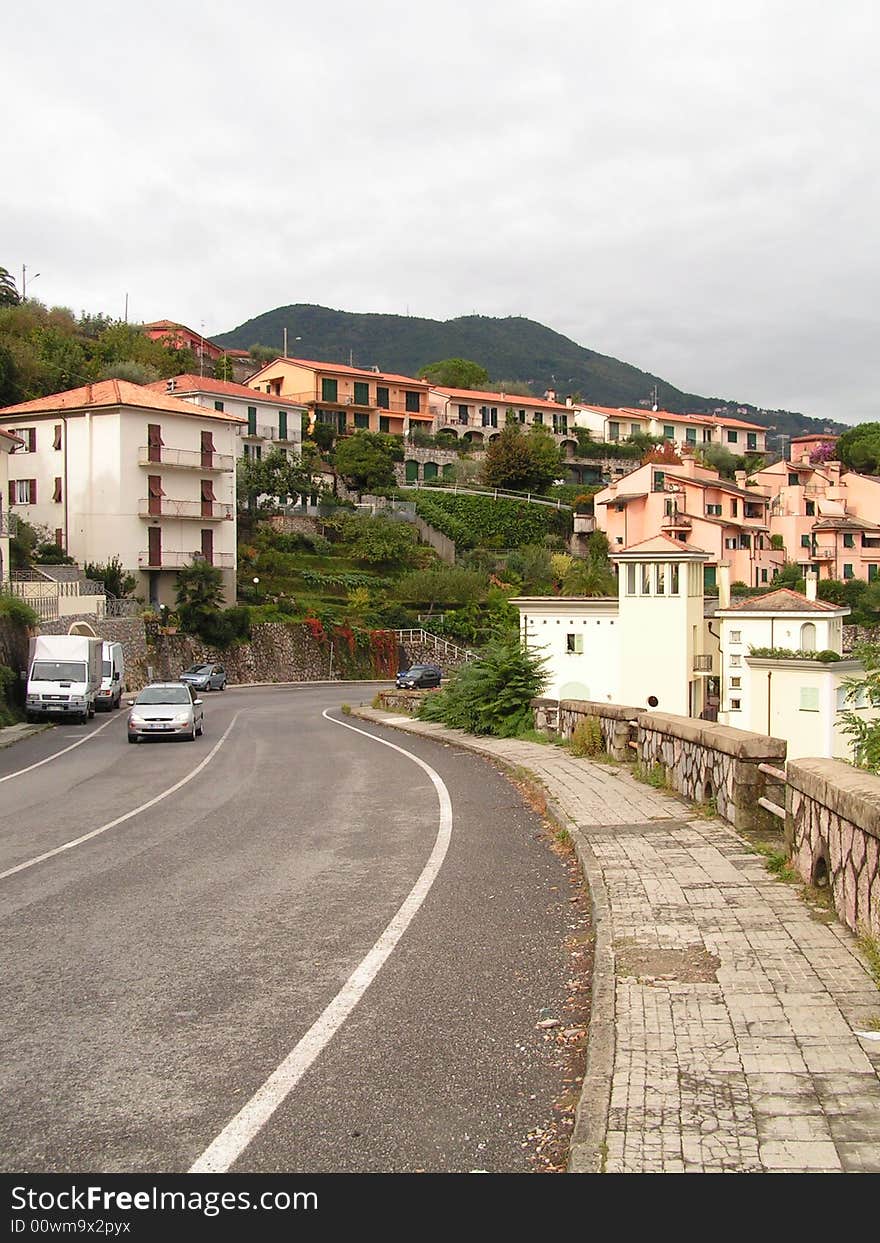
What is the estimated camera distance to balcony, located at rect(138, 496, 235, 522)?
6575 cm

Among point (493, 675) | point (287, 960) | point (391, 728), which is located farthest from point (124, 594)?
point (287, 960)

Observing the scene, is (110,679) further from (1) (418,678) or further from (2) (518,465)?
(2) (518,465)

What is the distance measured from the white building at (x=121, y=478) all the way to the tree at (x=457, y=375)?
7048 centimetres

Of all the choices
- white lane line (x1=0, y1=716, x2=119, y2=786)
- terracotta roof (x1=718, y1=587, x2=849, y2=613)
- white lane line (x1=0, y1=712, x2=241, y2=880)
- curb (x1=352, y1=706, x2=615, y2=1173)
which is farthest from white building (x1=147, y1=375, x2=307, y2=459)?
curb (x1=352, y1=706, x2=615, y2=1173)

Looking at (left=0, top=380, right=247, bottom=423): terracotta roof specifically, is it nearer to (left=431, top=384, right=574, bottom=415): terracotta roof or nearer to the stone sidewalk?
(left=431, top=384, right=574, bottom=415): terracotta roof

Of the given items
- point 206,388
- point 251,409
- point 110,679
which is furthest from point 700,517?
point 110,679

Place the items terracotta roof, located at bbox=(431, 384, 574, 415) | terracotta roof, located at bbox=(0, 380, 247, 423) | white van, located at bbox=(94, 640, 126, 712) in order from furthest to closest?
terracotta roof, located at bbox=(431, 384, 574, 415) → terracotta roof, located at bbox=(0, 380, 247, 423) → white van, located at bbox=(94, 640, 126, 712)

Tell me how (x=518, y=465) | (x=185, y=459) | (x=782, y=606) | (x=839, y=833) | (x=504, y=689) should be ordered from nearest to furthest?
1. (x=839, y=833)
2. (x=504, y=689)
3. (x=782, y=606)
4. (x=185, y=459)
5. (x=518, y=465)

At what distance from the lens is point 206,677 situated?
5847 centimetres

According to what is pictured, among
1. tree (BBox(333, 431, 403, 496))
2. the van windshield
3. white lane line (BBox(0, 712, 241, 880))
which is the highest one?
tree (BBox(333, 431, 403, 496))

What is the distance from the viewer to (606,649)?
5184 centimetres

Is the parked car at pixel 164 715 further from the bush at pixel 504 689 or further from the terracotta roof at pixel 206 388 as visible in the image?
the terracotta roof at pixel 206 388

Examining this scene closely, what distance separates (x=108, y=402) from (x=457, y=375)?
7683 centimetres

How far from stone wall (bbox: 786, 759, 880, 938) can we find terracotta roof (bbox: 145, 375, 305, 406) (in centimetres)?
7502
